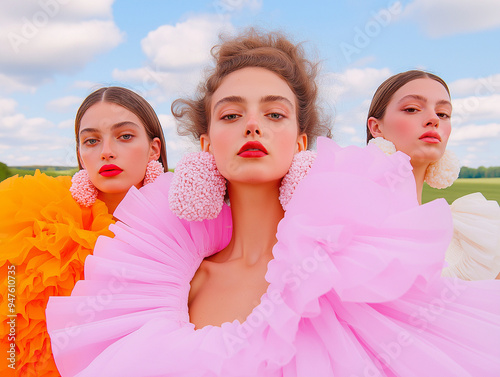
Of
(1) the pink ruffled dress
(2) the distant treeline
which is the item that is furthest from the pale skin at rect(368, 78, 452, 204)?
(2) the distant treeline

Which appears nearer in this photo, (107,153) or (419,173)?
(107,153)

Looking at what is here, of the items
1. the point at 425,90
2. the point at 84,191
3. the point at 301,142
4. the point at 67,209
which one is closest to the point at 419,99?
the point at 425,90

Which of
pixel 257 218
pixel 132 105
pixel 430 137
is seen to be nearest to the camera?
pixel 257 218

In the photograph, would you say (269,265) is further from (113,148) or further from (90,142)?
(90,142)

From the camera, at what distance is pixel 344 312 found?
175 centimetres

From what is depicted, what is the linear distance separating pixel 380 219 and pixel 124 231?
53.8 inches

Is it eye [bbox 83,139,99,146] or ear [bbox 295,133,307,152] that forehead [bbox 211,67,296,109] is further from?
eye [bbox 83,139,99,146]

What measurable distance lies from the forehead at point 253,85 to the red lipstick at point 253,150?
265 millimetres

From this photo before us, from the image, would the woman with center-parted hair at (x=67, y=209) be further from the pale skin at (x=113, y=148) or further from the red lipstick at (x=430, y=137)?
the red lipstick at (x=430, y=137)

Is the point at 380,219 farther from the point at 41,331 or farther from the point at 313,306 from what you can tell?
the point at 41,331

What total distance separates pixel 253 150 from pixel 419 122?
1574 mm

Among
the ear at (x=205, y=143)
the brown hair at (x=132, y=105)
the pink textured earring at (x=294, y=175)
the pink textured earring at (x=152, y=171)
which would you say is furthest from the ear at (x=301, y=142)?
the brown hair at (x=132, y=105)

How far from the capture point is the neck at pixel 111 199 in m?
2.89

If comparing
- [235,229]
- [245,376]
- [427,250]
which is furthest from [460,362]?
[235,229]
